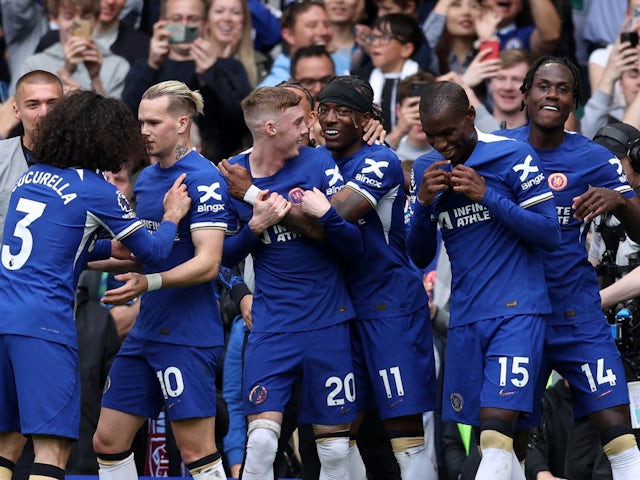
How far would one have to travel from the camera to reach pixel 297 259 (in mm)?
8297

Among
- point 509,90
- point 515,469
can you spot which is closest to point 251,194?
point 515,469

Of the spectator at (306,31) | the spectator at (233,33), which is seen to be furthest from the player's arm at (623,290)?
the spectator at (233,33)

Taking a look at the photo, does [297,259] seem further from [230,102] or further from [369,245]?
[230,102]

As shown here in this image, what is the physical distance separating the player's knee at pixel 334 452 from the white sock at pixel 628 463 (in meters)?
1.54

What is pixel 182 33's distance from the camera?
12.4m

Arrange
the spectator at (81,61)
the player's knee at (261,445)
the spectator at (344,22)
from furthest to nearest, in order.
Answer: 1. the spectator at (344,22)
2. the spectator at (81,61)
3. the player's knee at (261,445)

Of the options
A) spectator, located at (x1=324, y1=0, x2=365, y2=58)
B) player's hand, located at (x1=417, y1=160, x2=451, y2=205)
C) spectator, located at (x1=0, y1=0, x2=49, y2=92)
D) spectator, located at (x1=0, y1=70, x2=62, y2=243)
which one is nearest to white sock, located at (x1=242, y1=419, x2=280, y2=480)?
player's hand, located at (x1=417, y1=160, x2=451, y2=205)

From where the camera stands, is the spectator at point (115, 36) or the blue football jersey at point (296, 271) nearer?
the blue football jersey at point (296, 271)

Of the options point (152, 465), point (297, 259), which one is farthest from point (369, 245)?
point (152, 465)

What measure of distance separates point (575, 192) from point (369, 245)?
4.16ft

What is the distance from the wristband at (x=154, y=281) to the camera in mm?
7961

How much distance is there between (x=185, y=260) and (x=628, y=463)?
2.80 metres

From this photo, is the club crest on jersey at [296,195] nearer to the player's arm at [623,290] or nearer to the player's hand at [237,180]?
the player's hand at [237,180]

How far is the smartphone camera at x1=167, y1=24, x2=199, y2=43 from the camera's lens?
40.7 feet
